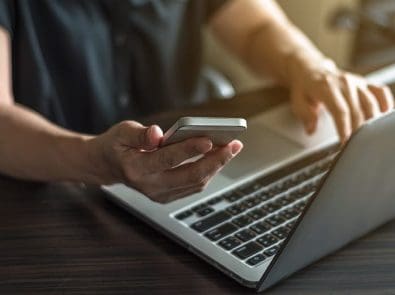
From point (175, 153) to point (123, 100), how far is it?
1.97 feet

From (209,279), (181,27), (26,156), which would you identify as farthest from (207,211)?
(181,27)

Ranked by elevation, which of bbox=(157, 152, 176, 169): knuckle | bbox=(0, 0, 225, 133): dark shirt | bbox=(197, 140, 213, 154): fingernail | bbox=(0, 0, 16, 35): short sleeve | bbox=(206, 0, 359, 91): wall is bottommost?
bbox=(206, 0, 359, 91): wall

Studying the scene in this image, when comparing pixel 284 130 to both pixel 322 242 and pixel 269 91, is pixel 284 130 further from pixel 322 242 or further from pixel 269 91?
pixel 322 242

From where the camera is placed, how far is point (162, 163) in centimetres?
82

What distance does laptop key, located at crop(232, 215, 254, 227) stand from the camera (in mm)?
911

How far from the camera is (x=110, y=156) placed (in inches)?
34.1

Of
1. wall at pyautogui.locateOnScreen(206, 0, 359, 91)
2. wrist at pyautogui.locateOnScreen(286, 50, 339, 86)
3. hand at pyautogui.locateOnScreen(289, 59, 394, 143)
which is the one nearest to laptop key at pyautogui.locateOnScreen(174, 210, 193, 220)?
hand at pyautogui.locateOnScreen(289, 59, 394, 143)

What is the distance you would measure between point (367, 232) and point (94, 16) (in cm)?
57

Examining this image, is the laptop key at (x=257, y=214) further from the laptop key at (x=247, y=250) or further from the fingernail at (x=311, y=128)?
the fingernail at (x=311, y=128)

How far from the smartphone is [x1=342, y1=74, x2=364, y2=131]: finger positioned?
1.02 feet

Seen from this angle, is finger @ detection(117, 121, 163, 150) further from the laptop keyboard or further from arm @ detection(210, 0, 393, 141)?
arm @ detection(210, 0, 393, 141)

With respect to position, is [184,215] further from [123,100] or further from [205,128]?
[123,100]

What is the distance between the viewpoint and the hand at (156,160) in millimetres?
806

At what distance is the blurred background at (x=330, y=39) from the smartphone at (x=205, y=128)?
1086mm
